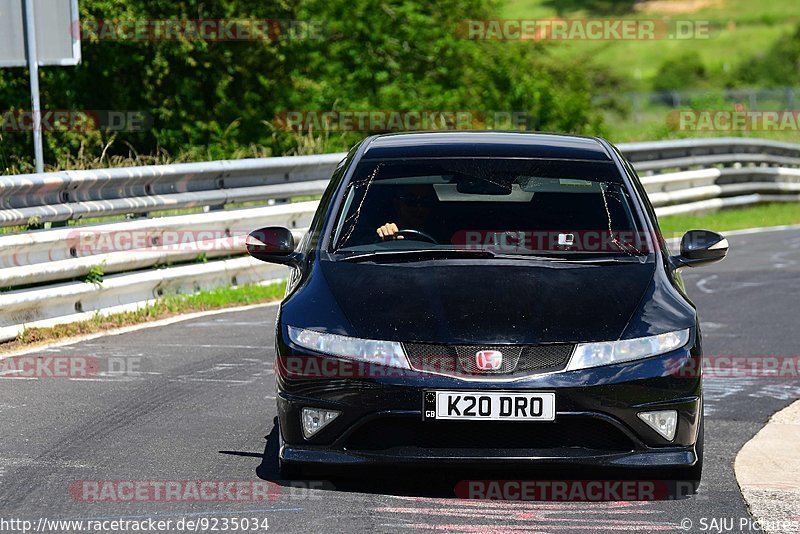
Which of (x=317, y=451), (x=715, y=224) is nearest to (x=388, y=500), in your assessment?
(x=317, y=451)

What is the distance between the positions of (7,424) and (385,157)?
2.43 meters

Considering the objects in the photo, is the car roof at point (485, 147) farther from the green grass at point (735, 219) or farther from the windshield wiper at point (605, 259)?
the green grass at point (735, 219)

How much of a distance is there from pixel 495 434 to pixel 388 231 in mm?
1442

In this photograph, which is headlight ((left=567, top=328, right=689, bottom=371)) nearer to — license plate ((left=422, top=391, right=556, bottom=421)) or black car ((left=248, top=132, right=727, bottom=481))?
black car ((left=248, top=132, right=727, bottom=481))

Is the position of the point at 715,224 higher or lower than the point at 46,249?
lower

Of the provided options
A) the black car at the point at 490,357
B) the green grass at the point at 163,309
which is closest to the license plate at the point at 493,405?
the black car at the point at 490,357

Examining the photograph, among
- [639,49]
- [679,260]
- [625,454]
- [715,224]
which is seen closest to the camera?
[625,454]

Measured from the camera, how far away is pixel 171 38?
23.8 meters

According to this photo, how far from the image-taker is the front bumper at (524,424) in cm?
572

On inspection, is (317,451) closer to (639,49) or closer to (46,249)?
(46,249)

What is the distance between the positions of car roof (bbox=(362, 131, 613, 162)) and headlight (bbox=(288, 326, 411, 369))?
1604mm

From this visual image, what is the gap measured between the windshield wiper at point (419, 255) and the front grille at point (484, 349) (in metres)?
0.86

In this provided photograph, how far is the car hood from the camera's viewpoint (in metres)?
5.84

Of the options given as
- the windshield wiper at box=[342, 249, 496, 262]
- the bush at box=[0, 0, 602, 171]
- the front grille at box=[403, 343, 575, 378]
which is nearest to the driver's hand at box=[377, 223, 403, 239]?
the windshield wiper at box=[342, 249, 496, 262]
